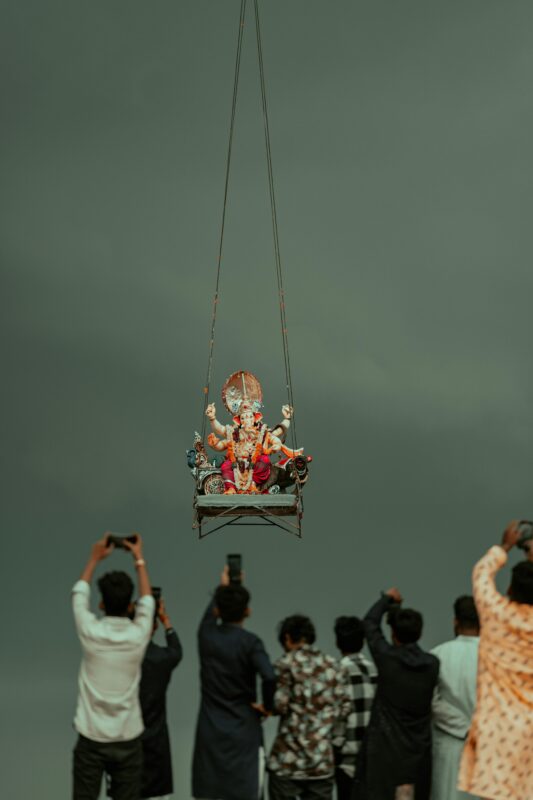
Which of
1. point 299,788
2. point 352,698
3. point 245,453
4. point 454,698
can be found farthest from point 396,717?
point 245,453

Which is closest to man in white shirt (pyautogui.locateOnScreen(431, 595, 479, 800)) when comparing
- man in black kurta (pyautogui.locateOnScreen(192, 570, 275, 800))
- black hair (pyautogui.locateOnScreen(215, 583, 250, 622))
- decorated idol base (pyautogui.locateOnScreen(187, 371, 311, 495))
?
man in black kurta (pyautogui.locateOnScreen(192, 570, 275, 800))

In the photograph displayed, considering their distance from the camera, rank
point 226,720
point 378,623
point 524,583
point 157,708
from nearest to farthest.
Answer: point 524,583, point 226,720, point 378,623, point 157,708

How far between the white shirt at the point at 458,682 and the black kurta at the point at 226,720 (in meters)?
1.12

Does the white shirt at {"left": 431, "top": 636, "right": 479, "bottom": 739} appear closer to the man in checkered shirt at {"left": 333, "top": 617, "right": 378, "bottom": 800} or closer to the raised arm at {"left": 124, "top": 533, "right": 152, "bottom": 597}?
the man in checkered shirt at {"left": 333, "top": 617, "right": 378, "bottom": 800}

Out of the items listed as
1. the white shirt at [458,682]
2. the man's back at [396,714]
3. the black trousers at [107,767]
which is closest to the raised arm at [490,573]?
the man's back at [396,714]

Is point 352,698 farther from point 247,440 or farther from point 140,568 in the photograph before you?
point 247,440

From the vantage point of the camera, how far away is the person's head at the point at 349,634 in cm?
669

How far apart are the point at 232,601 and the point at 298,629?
474mm

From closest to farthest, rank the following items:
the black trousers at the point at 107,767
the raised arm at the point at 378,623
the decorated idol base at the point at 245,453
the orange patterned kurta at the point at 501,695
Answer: the orange patterned kurta at the point at 501,695 < the black trousers at the point at 107,767 < the raised arm at the point at 378,623 < the decorated idol base at the point at 245,453

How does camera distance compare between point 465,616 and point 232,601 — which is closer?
point 232,601

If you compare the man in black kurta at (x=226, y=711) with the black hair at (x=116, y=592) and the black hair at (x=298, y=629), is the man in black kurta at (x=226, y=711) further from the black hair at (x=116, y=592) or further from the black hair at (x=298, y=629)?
the black hair at (x=116, y=592)

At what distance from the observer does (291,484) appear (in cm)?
1238

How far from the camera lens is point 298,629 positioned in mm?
6305

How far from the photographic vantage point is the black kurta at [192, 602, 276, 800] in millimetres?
6090
